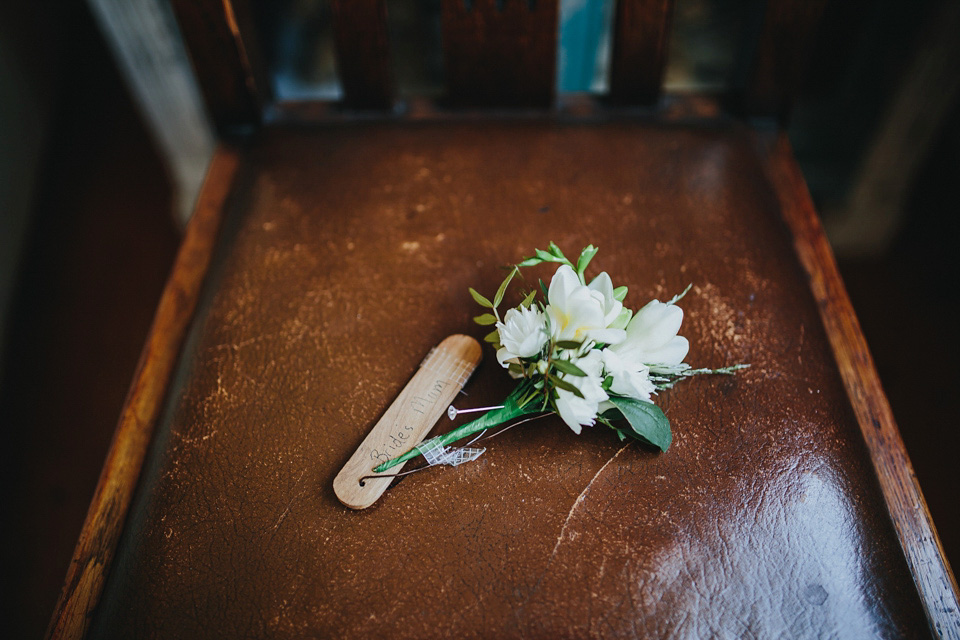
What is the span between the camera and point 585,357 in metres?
0.57

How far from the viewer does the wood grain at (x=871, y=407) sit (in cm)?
56

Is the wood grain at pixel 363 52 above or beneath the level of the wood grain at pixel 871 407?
above

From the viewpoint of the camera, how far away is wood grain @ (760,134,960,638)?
22.0 inches

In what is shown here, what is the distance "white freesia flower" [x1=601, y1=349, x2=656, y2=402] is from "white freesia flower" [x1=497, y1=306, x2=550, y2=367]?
60mm

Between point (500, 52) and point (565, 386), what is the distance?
1.69ft

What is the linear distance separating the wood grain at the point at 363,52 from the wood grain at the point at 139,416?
0.19 m

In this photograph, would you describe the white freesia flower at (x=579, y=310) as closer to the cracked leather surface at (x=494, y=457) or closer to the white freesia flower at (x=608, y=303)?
the white freesia flower at (x=608, y=303)

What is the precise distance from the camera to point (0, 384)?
124cm

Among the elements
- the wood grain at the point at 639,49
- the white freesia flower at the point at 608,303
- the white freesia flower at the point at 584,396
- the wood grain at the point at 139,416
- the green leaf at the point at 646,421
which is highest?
the wood grain at the point at 639,49

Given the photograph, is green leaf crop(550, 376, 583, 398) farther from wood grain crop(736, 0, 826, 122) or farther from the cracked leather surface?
wood grain crop(736, 0, 826, 122)

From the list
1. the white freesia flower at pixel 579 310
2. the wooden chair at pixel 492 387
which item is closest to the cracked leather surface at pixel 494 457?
the wooden chair at pixel 492 387

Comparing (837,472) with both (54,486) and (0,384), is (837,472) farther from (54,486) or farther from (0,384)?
(0,384)

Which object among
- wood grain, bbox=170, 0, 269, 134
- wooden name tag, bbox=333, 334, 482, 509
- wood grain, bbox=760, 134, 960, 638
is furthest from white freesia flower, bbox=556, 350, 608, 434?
wood grain, bbox=170, 0, 269, 134

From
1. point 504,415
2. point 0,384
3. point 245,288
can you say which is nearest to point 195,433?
point 245,288
